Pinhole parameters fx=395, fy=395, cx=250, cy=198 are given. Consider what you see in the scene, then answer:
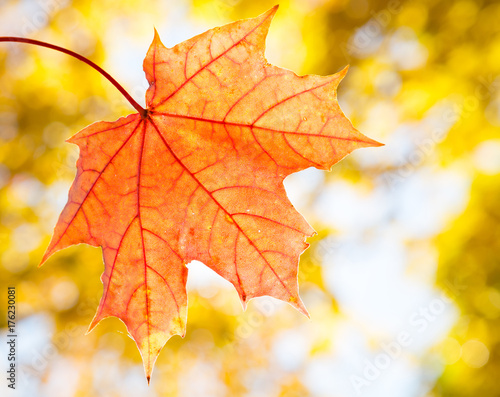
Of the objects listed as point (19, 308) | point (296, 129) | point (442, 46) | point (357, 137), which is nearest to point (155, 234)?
point (296, 129)

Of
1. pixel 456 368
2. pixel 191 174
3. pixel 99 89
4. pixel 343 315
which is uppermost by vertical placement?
pixel 99 89

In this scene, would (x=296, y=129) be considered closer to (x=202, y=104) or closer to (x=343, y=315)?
(x=202, y=104)

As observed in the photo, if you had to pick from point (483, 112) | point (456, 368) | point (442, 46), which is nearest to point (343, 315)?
point (456, 368)

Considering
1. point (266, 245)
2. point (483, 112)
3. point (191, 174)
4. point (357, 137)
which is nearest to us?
point (357, 137)

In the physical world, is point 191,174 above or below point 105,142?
below

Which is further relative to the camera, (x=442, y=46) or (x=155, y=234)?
(x=442, y=46)

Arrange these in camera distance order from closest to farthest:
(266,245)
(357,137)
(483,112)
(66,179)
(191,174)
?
1. (357,137)
2. (266,245)
3. (191,174)
4. (66,179)
5. (483,112)
